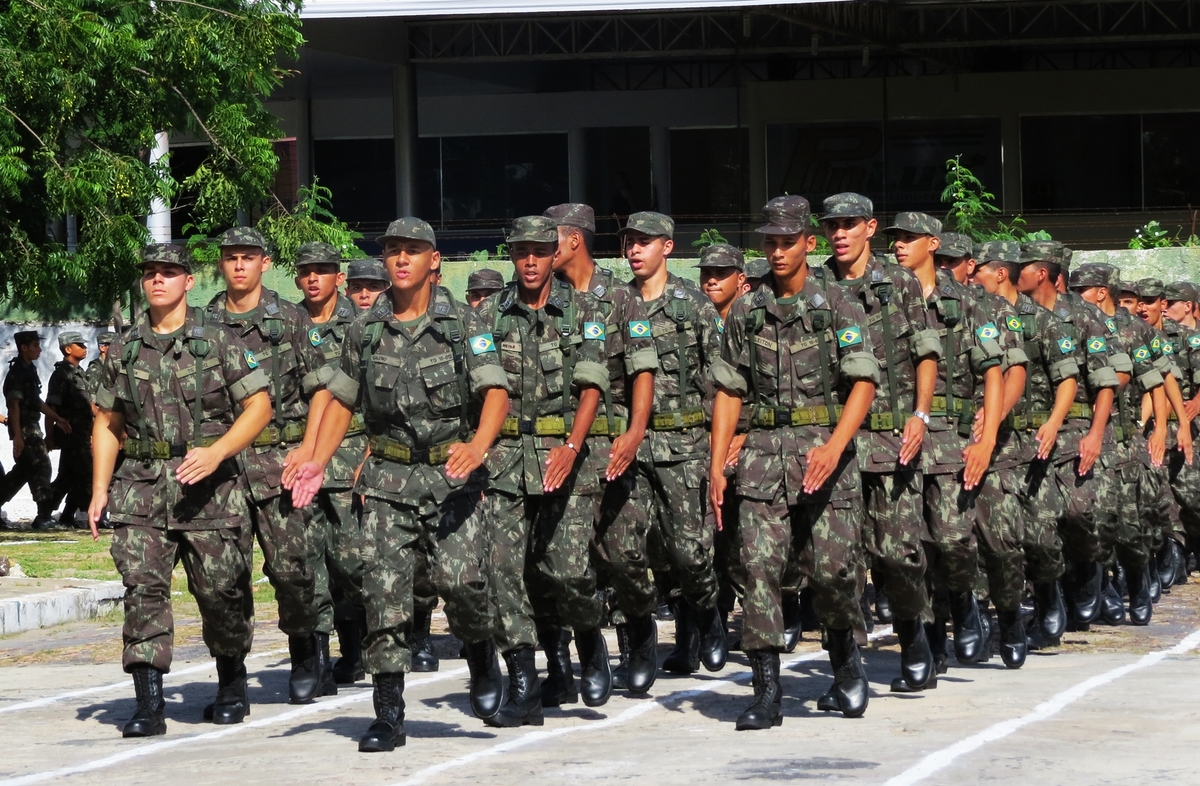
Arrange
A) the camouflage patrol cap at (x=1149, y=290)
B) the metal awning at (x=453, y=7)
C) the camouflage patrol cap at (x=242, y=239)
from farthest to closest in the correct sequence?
1. the metal awning at (x=453, y=7)
2. the camouflage patrol cap at (x=1149, y=290)
3. the camouflage patrol cap at (x=242, y=239)

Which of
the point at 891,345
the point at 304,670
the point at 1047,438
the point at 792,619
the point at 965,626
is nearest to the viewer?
the point at 891,345

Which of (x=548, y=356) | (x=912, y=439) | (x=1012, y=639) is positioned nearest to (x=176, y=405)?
(x=548, y=356)

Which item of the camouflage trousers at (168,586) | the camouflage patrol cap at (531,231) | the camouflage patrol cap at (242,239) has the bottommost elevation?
the camouflage trousers at (168,586)

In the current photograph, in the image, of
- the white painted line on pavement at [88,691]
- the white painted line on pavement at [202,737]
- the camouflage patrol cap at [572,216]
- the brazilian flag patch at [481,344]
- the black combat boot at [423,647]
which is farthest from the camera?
the black combat boot at [423,647]

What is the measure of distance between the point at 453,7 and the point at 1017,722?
62.9 ft

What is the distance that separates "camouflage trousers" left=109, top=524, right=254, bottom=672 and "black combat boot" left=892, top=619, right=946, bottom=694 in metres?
2.88

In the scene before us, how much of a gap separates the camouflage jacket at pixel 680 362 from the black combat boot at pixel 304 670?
181cm

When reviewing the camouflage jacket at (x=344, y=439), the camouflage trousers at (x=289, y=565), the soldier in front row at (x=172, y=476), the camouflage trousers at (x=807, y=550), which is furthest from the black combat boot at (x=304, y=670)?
the camouflage trousers at (x=807, y=550)

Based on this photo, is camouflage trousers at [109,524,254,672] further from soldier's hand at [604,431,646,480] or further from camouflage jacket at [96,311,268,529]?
soldier's hand at [604,431,646,480]

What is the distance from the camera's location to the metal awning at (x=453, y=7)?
82.3ft

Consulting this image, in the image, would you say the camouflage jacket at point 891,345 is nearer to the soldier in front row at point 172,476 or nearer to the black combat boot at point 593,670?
the black combat boot at point 593,670

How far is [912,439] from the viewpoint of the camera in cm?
829

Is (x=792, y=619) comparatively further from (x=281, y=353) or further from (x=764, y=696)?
(x=281, y=353)

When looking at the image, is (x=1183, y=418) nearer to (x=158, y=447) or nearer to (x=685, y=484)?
(x=685, y=484)
